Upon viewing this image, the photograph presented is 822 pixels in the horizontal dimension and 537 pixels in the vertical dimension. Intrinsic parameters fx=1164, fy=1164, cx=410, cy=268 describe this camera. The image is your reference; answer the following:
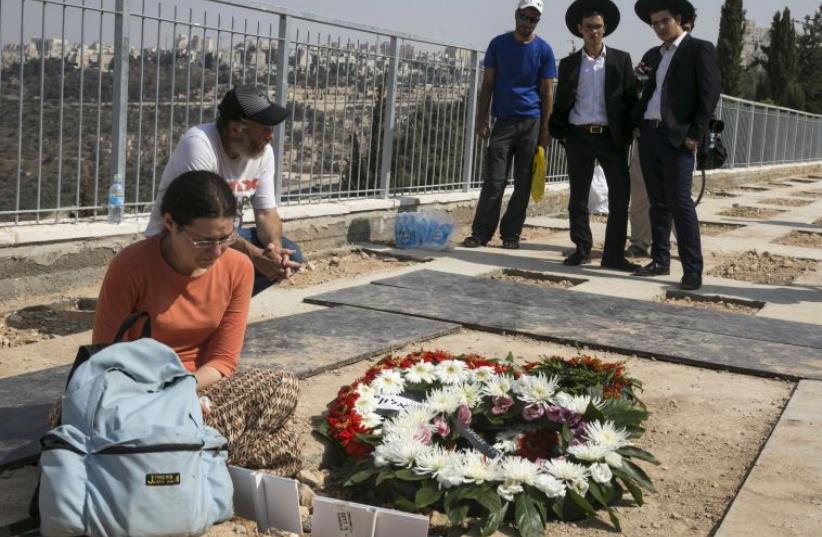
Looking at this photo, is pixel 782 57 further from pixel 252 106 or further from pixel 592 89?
pixel 252 106

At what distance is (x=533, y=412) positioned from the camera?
4410 millimetres

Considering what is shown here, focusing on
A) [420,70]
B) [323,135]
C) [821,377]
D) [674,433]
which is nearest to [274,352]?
[674,433]

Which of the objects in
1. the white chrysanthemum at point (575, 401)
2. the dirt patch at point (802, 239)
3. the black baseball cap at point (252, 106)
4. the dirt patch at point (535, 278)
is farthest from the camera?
the dirt patch at point (802, 239)

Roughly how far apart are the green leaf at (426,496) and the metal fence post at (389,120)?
753 centimetres

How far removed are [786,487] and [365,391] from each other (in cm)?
166

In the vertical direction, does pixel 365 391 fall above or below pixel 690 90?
below

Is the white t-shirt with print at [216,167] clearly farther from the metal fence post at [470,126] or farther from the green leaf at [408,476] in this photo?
the metal fence post at [470,126]

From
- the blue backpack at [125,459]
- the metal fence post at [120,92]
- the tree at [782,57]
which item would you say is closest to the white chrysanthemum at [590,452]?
the blue backpack at [125,459]

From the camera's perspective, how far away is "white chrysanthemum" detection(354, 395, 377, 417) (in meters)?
4.52

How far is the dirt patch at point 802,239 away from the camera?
1288cm

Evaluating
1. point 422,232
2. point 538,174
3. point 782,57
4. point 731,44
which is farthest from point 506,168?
point 782,57

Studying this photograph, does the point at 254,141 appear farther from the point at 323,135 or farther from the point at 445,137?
the point at 445,137

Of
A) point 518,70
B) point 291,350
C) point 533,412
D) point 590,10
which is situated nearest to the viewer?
point 533,412

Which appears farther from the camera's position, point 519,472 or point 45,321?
point 45,321
